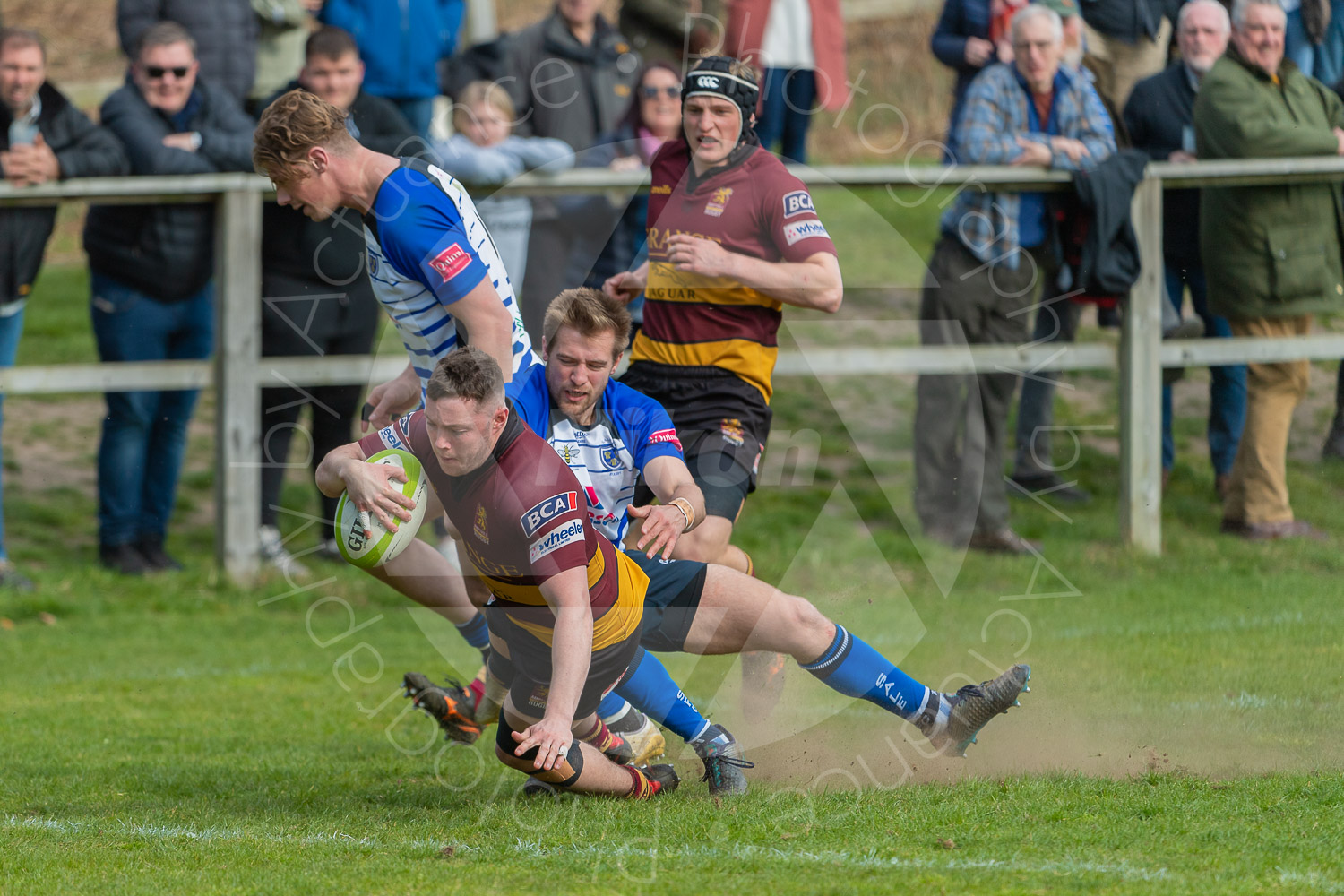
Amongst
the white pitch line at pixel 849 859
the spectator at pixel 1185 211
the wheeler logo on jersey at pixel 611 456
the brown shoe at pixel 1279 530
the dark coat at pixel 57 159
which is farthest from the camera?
the spectator at pixel 1185 211

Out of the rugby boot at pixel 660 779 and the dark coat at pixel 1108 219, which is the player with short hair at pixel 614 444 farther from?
the dark coat at pixel 1108 219

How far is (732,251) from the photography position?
641 cm

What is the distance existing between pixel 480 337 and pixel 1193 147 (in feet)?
19.9

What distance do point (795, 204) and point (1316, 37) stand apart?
499cm

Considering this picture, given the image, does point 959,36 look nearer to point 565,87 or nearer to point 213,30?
point 565,87

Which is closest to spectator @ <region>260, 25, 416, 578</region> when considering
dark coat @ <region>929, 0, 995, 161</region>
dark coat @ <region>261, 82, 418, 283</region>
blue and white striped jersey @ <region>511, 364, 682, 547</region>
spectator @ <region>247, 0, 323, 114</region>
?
dark coat @ <region>261, 82, 418, 283</region>

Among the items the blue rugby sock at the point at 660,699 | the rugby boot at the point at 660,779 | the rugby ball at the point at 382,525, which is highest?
the rugby ball at the point at 382,525

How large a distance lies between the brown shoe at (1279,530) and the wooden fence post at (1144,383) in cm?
54

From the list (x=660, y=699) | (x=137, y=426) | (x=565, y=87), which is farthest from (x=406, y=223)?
(x=565, y=87)

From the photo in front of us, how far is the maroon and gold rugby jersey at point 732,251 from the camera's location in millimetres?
6379

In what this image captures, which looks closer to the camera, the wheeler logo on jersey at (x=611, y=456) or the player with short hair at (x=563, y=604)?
the player with short hair at (x=563, y=604)

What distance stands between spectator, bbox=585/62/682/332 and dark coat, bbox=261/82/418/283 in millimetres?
1362

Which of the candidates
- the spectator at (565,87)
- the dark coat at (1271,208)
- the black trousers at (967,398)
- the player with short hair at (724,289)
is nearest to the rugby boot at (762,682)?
the player with short hair at (724,289)

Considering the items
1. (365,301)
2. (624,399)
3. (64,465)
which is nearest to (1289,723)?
(624,399)
